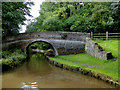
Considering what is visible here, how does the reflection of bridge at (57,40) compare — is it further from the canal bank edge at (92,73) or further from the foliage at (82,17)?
the canal bank edge at (92,73)

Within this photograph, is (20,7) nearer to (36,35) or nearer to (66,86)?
(36,35)

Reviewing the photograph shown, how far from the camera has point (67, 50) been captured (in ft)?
59.0

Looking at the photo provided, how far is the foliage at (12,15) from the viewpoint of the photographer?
13476mm

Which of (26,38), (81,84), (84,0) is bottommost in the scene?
(81,84)

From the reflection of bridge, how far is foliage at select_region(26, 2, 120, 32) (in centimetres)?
347

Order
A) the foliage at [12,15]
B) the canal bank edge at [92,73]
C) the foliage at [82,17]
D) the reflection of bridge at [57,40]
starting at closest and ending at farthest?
1. the canal bank edge at [92,73]
2. the foliage at [12,15]
3. the reflection of bridge at [57,40]
4. the foliage at [82,17]

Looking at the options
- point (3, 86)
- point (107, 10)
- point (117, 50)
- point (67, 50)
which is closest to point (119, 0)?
point (107, 10)

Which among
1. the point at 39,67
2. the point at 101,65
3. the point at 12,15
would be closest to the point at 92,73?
the point at 101,65

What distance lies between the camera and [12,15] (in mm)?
13406

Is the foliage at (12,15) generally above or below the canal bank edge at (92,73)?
above

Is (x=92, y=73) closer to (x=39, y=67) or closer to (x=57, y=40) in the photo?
(x=39, y=67)

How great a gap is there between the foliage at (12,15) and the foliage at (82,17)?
478 cm

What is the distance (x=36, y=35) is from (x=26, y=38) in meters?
1.49

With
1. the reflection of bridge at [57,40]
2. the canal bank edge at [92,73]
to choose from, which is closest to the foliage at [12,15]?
the reflection of bridge at [57,40]
